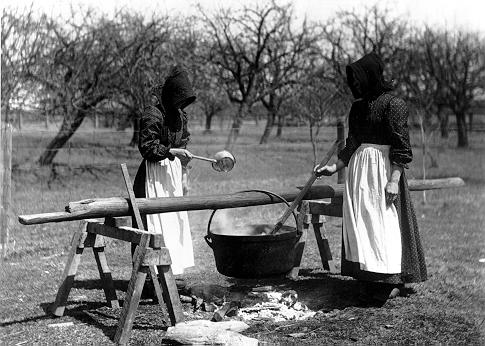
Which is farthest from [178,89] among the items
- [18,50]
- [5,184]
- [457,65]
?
[457,65]

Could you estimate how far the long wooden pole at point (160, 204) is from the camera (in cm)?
461

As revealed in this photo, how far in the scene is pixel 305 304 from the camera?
5605 mm

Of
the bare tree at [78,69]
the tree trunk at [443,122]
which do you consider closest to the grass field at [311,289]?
the bare tree at [78,69]

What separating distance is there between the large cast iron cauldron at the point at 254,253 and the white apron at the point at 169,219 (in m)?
0.35

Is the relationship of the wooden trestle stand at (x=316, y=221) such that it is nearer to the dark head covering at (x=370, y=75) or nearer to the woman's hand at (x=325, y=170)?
the woman's hand at (x=325, y=170)

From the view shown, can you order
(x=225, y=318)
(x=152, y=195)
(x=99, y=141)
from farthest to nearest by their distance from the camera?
1. (x=99, y=141)
2. (x=152, y=195)
3. (x=225, y=318)

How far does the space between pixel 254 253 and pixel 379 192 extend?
114 centimetres

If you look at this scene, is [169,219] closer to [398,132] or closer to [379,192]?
[379,192]

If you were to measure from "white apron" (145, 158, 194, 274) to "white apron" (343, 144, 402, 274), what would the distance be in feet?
4.80

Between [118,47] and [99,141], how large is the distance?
4819mm

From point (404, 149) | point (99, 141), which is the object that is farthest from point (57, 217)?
point (99, 141)

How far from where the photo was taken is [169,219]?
18.4ft

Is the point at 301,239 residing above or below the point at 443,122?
below

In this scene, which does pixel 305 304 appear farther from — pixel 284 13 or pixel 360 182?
pixel 284 13
